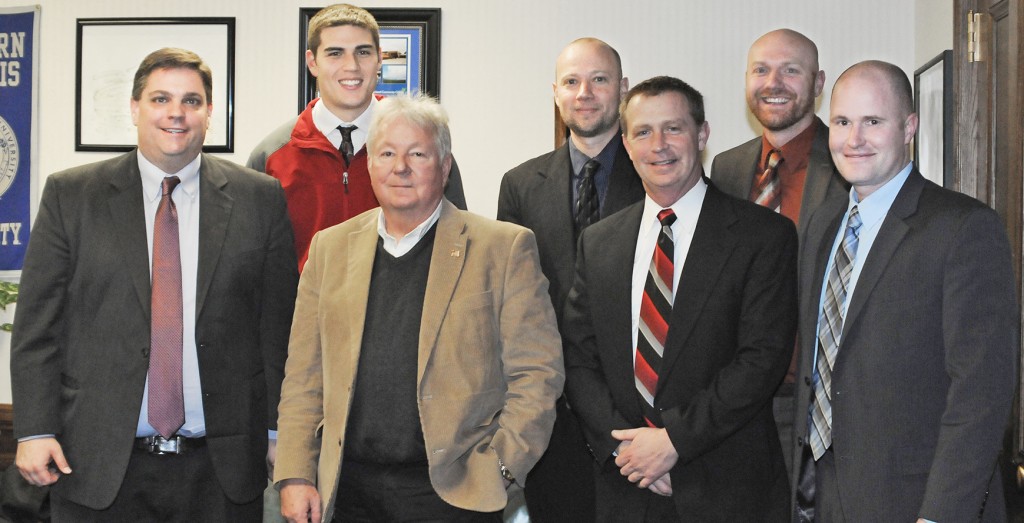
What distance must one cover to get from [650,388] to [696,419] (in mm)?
163

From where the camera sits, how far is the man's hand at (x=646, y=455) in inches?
97.9

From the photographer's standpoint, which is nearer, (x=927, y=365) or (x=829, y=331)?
(x=927, y=365)

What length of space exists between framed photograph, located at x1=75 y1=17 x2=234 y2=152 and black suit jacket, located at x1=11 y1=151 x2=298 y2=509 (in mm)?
2024

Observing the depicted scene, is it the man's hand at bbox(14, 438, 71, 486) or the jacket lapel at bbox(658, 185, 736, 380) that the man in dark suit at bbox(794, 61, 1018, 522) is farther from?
the man's hand at bbox(14, 438, 71, 486)

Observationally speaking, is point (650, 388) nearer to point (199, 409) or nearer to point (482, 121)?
point (199, 409)

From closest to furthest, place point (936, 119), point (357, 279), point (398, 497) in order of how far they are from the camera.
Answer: point (398, 497)
point (357, 279)
point (936, 119)

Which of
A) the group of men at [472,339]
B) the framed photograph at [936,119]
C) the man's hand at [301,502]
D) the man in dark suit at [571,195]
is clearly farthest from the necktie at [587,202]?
the framed photograph at [936,119]

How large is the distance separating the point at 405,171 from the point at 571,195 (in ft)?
2.47

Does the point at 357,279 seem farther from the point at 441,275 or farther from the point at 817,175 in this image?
the point at 817,175

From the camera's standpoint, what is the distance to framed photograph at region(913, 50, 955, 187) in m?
3.84

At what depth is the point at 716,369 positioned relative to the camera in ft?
8.38

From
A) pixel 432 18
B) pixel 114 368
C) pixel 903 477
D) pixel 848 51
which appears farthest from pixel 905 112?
pixel 432 18

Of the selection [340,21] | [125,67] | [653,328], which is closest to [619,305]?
[653,328]

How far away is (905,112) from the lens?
2332 millimetres
